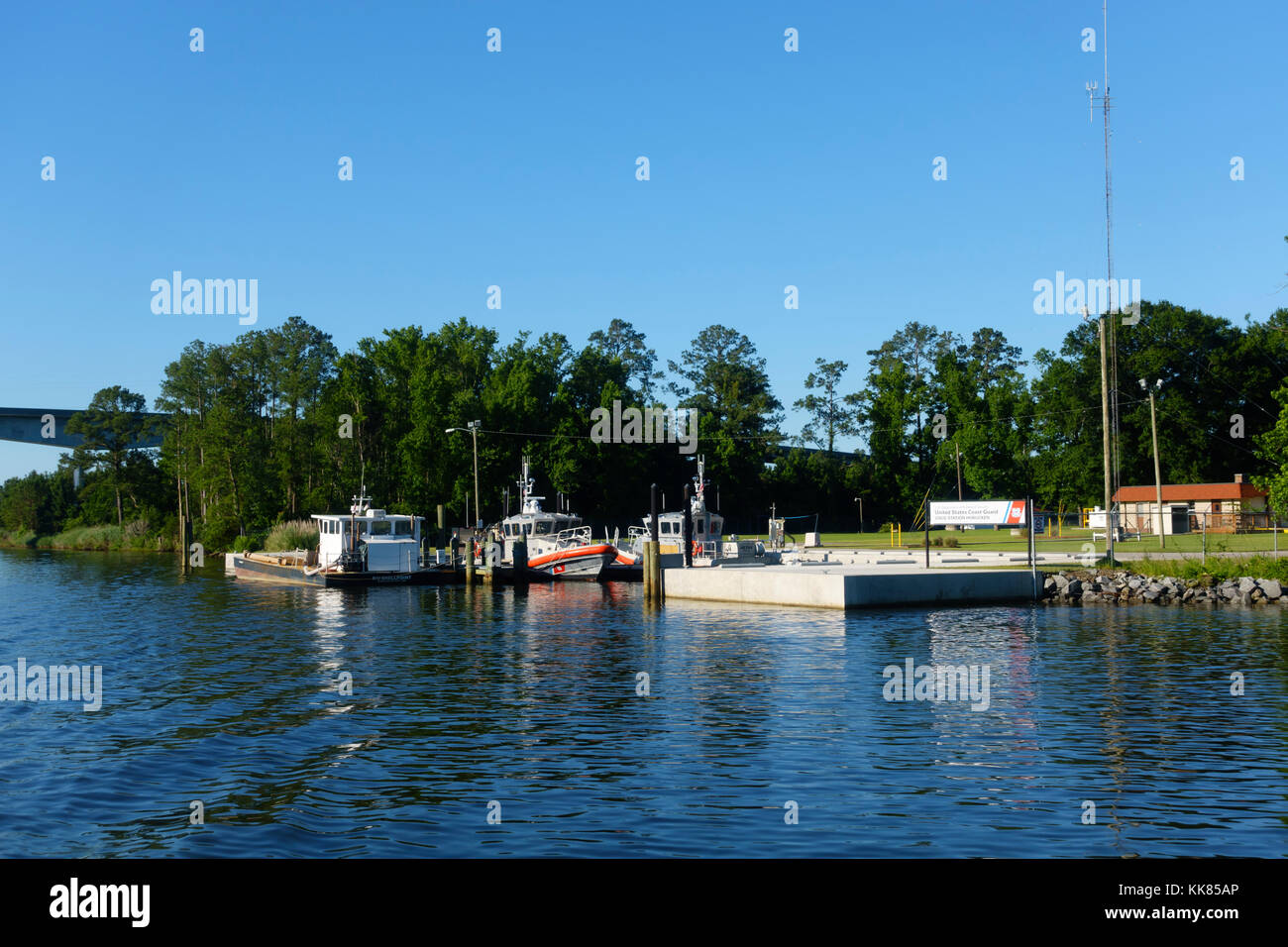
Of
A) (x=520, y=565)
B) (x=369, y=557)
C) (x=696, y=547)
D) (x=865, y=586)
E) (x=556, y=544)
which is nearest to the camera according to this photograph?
(x=865, y=586)

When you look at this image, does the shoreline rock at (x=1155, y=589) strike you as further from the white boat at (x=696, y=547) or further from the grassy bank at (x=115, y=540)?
the grassy bank at (x=115, y=540)

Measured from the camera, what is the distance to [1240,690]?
19438mm

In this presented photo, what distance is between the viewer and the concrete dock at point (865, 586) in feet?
116

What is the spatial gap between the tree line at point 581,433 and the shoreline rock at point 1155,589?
48791 mm

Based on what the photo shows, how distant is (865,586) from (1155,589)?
36.6ft

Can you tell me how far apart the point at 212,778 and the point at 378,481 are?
7852 cm

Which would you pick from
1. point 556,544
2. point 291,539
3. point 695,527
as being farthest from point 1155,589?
point 291,539

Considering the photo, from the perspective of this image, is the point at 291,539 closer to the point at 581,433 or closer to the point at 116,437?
the point at 581,433

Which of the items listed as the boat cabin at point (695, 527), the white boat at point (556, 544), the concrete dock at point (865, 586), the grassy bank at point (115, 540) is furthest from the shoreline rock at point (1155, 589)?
the grassy bank at point (115, 540)

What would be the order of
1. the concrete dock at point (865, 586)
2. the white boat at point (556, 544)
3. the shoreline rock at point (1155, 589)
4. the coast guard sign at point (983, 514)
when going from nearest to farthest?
1. the concrete dock at point (865, 586)
2. the shoreline rock at point (1155, 589)
3. the coast guard sign at point (983, 514)
4. the white boat at point (556, 544)

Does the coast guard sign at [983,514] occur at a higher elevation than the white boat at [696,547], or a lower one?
higher

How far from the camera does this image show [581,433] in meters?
94.7

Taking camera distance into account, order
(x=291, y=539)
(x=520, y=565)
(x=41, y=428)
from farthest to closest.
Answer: (x=41, y=428), (x=291, y=539), (x=520, y=565)

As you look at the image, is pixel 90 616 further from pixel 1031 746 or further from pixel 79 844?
pixel 1031 746
